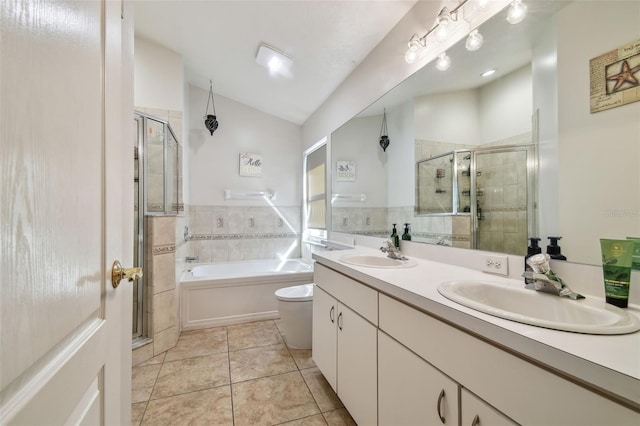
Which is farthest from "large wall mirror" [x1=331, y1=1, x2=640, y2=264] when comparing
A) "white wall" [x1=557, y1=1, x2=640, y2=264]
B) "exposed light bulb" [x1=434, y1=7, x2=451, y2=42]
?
"exposed light bulb" [x1=434, y1=7, x2=451, y2=42]

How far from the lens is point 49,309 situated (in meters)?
0.37

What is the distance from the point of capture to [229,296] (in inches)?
110

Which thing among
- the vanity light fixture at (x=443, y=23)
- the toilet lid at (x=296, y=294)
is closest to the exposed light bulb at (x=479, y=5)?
the vanity light fixture at (x=443, y=23)

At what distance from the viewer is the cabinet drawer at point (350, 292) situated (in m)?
1.21

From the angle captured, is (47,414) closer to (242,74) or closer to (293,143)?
(242,74)

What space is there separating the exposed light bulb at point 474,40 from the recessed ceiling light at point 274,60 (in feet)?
5.28

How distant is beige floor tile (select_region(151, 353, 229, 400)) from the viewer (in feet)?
5.79

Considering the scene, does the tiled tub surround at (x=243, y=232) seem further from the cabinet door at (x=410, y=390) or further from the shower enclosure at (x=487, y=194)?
the cabinet door at (x=410, y=390)

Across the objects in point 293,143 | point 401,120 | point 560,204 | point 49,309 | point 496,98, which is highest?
point 293,143

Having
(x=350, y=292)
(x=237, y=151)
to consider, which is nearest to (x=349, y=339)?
(x=350, y=292)

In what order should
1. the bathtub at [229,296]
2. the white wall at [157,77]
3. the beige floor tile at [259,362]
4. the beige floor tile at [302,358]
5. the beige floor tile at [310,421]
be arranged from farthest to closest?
the bathtub at [229,296] < the white wall at [157,77] < the beige floor tile at [302,358] < the beige floor tile at [259,362] < the beige floor tile at [310,421]

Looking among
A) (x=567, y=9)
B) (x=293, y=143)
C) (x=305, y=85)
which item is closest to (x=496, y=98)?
(x=567, y=9)

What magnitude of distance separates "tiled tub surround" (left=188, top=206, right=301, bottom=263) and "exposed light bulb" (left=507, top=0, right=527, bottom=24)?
3163 millimetres

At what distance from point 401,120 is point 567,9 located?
3.23 feet
